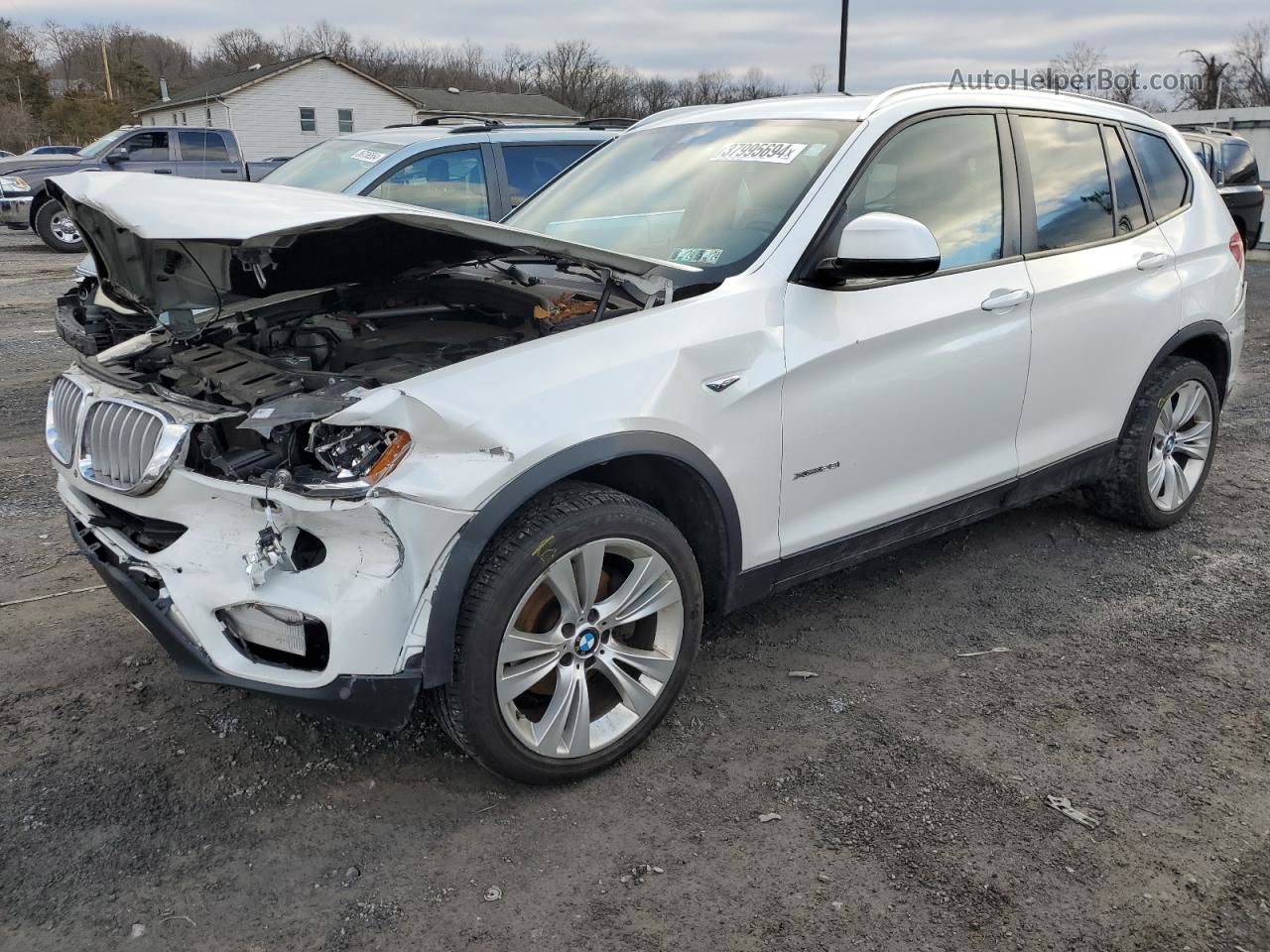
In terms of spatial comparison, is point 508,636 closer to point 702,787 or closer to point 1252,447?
point 702,787

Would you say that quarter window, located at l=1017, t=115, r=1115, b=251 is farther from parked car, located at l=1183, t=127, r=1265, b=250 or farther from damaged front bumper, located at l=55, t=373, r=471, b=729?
parked car, located at l=1183, t=127, r=1265, b=250

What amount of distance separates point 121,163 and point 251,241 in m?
16.9

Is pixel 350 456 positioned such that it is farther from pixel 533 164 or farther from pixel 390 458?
pixel 533 164

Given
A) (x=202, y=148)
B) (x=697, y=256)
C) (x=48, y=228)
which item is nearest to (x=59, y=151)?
(x=202, y=148)

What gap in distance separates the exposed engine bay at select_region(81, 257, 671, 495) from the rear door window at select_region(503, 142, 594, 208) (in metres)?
4.25

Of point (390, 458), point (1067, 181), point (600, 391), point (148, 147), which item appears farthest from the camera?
point (148, 147)

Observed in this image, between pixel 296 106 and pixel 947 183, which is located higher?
pixel 296 106

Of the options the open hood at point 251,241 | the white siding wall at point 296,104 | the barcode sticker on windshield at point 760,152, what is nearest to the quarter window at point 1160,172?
the barcode sticker on windshield at point 760,152

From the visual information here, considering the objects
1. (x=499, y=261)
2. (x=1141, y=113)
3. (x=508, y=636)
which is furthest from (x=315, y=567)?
(x=1141, y=113)

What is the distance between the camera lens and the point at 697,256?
3.21m

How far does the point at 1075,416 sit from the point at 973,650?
43.8 inches

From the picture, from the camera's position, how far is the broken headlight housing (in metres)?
2.33

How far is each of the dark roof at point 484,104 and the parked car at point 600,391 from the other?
51443 millimetres

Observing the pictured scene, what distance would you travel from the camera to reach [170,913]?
2342mm
